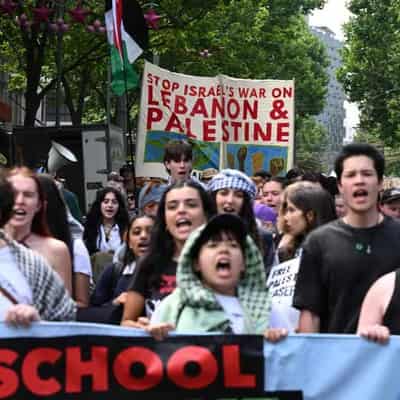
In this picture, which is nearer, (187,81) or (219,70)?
(187,81)

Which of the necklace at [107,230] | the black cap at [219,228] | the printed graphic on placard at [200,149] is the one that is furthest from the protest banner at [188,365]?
the printed graphic on placard at [200,149]

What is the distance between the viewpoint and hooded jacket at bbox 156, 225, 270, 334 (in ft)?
15.6

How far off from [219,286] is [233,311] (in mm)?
113

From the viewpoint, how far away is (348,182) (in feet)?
17.9

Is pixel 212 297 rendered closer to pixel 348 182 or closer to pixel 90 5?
pixel 348 182

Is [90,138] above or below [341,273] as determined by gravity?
above

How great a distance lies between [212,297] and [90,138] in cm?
1585

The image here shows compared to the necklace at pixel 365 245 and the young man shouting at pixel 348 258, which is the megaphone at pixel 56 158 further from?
the necklace at pixel 365 245

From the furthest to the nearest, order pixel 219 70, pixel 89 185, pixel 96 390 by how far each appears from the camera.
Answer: pixel 219 70
pixel 89 185
pixel 96 390

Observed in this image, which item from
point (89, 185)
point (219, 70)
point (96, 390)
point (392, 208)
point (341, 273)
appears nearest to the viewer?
point (96, 390)

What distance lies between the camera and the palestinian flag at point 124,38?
1366cm

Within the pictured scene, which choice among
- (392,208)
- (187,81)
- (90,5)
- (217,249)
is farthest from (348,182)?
(90,5)

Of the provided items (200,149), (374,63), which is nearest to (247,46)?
(374,63)

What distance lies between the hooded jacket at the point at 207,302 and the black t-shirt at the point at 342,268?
0.53m
